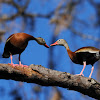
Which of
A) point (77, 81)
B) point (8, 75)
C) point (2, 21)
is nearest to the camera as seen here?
point (8, 75)

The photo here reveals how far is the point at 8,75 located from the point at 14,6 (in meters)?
8.47

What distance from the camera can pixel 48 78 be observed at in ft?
10.1

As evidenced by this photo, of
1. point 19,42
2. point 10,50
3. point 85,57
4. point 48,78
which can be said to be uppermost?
point 19,42

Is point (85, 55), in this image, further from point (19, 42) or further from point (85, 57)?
point (19, 42)

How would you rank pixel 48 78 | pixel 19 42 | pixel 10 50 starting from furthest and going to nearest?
pixel 10 50, pixel 19 42, pixel 48 78

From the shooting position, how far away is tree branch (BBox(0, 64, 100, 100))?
2.97 metres

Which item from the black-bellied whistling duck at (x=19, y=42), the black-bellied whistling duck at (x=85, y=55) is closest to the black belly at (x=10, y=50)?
the black-bellied whistling duck at (x=19, y=42)

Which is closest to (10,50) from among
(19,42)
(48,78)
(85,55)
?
(19,42)

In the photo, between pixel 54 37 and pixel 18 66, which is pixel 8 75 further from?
pixel 54 37

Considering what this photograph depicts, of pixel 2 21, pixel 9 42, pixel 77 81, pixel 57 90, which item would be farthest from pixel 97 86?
pixel 2 21

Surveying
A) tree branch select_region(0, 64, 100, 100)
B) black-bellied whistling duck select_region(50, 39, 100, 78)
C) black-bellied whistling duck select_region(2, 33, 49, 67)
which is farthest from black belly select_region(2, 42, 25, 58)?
black-bellied whistling duck select_region(50, 39, 100, 78)

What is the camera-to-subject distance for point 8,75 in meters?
2.97

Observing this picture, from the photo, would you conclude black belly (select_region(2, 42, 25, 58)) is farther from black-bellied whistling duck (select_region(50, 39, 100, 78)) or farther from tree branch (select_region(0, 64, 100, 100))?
black-bellied whistling duck (select_region(50, 39, 100, 78))

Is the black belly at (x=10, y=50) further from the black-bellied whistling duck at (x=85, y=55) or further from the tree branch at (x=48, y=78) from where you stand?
the black-bellied whistling duck at (x=85, y=55)
